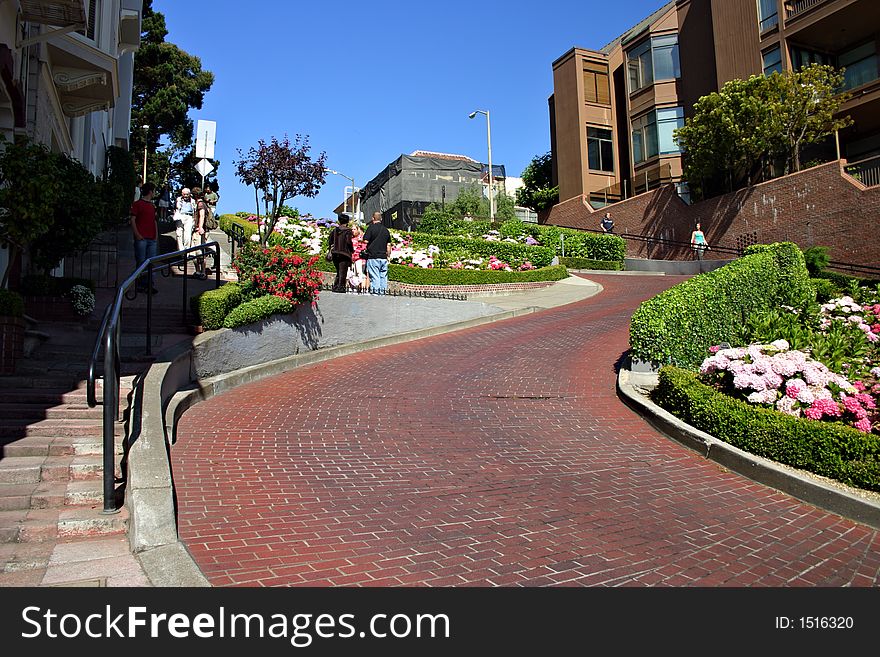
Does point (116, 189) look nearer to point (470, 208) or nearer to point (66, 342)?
point (66, 342)

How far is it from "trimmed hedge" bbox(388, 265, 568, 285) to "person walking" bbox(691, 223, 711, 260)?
263 inches

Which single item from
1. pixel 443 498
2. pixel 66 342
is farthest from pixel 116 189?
pixel 443 498

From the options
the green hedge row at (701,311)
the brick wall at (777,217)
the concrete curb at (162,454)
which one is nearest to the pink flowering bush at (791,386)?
the green hedge row at (701,311)

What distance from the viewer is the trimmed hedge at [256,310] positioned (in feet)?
32.4

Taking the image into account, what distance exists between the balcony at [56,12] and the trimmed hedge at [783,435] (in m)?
11.0

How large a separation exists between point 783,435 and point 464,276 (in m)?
14.9

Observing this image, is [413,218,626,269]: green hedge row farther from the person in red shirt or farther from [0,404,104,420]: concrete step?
[0,404,104,420]: concrete step

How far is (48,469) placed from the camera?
5.20 meters

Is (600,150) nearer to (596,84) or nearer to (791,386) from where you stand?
(596,84)

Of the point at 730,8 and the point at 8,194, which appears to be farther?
the point at 730,8

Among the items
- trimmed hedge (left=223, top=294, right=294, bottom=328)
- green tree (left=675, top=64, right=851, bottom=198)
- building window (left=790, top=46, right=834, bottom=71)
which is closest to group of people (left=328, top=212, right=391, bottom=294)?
trimmed hedge (left=223, top=294, right=294, bottom=328)
